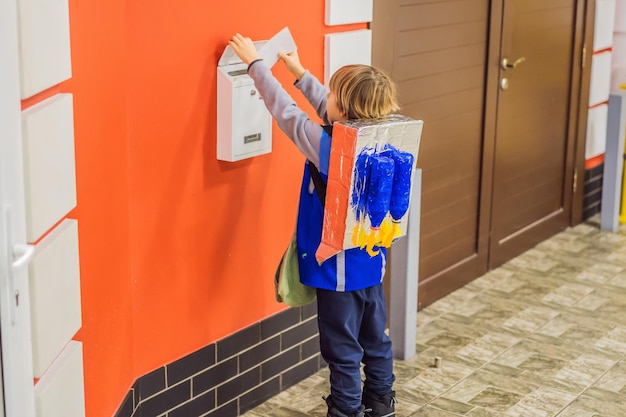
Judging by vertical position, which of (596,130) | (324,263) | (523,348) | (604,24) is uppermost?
(604,24)

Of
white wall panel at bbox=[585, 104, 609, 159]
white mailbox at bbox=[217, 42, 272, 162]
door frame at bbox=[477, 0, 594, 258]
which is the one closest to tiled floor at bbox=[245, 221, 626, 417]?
door frame at bbox=[477, 0, 594, 258]

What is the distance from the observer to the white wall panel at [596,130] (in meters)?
6.02

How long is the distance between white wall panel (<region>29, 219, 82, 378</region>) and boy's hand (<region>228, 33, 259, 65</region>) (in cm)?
87

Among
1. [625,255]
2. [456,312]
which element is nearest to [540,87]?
[625,255]

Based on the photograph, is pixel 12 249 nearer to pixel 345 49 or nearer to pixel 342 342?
pixel 342 342

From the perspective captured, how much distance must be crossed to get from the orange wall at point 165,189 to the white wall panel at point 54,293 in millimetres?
121

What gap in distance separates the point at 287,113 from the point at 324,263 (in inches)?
19.4

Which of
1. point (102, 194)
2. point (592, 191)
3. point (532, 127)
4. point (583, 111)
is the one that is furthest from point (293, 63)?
point (592, 191)

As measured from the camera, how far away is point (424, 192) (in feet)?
14.9

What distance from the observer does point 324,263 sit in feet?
10.3

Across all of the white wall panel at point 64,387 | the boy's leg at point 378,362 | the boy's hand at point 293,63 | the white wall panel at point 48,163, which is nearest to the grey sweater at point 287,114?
the boy's hand at point 293,63

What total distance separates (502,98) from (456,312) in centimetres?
114

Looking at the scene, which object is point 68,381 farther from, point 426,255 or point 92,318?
point 426,255

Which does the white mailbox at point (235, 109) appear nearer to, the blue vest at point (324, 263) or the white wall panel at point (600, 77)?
the blue vest at point (324, 263)
